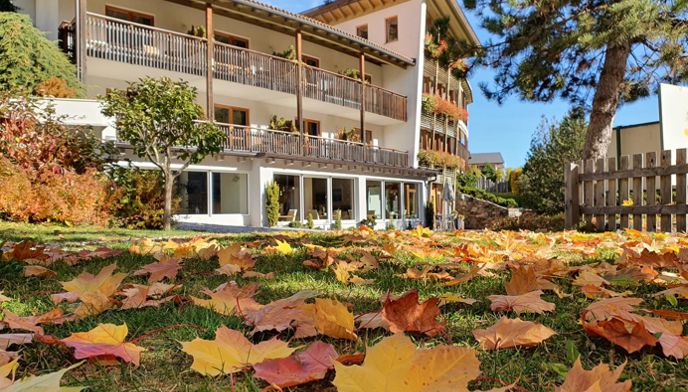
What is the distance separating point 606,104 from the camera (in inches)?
384

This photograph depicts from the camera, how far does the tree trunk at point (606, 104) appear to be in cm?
976

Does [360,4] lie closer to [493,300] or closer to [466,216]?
[466,216]

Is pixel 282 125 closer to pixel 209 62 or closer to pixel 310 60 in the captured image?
pixel 209 62

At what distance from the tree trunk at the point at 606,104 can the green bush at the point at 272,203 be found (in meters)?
10.4

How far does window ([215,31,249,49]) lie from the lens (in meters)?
18.3

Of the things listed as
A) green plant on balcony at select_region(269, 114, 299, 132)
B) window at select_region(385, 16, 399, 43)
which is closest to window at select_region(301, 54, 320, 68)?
green plant on balcony at select_region(269, 114, 299, 132)

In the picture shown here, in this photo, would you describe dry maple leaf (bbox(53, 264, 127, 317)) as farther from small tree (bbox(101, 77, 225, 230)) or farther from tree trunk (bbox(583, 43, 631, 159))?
tree trunk (bbox(583, 43, 631, 159))

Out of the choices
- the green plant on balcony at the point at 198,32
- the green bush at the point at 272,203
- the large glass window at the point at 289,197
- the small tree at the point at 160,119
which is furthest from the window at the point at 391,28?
the small tree at the point at 160,119

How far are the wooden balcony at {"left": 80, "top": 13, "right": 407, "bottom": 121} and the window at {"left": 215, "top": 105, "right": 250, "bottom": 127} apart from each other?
181 cm

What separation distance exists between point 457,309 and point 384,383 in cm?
91

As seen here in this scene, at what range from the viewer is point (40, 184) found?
8.78m

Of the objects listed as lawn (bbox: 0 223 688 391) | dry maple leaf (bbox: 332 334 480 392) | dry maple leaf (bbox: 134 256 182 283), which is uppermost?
dry maple leaf (bbox: 332 334 480 392)

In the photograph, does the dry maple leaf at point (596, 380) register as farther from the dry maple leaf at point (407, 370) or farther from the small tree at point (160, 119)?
the small tree at point (160, 119)

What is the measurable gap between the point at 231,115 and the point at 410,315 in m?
18.0
